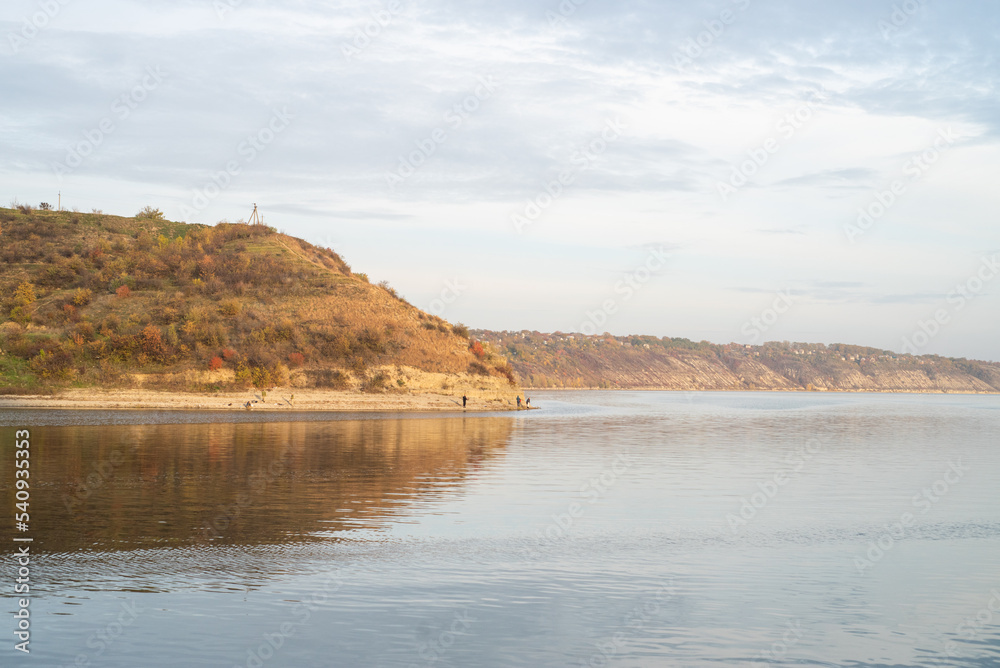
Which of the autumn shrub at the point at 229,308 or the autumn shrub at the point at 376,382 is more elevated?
the autumn shrub at the point at 229,308

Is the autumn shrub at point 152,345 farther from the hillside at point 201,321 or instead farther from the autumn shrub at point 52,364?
the autumn shrub at point 52,364

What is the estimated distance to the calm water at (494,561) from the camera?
33.5 feet

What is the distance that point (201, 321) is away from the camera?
74.6 metres

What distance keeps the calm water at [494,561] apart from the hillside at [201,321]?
38.2 meters

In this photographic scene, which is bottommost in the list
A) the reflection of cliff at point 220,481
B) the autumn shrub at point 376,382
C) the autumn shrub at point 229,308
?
the reflection of cliff at point 220,481

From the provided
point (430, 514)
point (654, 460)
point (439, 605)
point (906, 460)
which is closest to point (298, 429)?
point (654, 460)

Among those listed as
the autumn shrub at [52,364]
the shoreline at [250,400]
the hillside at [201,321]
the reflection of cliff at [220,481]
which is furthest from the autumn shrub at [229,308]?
the reflection of cliff at [220,481]

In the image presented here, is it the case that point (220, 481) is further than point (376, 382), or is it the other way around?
point (376, 382)

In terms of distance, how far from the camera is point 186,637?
10.1 metres

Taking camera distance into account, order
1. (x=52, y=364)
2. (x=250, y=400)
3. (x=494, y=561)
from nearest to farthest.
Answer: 1. (x=494, y=561)
2. (x=52, y=364)
3. (x=250, y=400)

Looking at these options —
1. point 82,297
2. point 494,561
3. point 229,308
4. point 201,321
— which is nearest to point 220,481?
point 494,561

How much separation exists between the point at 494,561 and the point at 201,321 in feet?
217

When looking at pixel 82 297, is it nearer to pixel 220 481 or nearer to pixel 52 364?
pixel 52 364

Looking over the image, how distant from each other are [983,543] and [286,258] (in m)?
84.4
